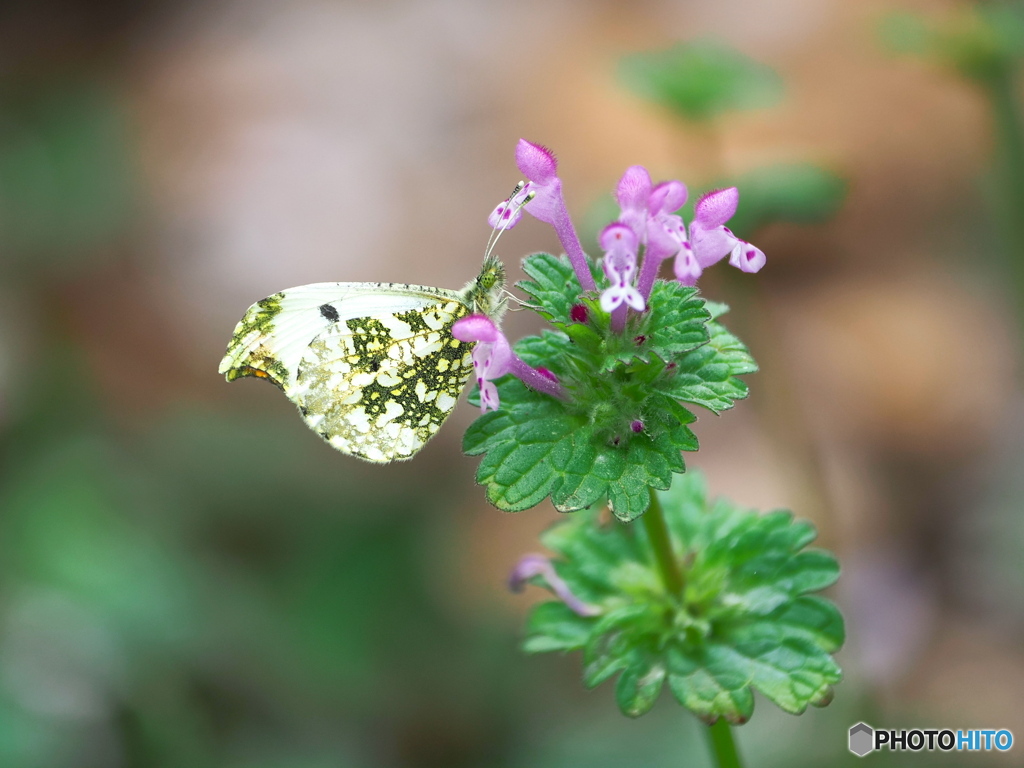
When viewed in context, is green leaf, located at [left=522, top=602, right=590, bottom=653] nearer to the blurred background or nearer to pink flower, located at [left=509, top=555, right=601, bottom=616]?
pink flower, located at [left=509, top=555, right=601, bottom=616]

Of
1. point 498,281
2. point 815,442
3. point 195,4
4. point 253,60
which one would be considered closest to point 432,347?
point 498,281

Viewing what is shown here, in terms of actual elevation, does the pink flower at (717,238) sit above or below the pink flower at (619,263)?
above

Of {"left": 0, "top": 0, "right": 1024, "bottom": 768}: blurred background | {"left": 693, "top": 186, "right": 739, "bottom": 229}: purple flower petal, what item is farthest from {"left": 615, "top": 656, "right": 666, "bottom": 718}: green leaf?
{"left": 0, "top": 0, "right": 1024, "bottom": 768}: blurred background

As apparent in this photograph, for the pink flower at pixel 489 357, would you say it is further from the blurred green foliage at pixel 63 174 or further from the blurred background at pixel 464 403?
the blurred green foliage at pixel 63 174

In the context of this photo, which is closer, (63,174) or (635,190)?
(635,190)

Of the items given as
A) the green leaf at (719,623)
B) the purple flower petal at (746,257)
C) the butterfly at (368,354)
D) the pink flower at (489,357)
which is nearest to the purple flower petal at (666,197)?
the purple flower petal at (746,257)

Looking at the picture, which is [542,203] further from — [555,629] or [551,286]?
[555,629]

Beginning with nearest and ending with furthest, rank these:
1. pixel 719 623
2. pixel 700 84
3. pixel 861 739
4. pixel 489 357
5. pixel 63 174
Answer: pixel 489 357
pixel 719 623
pixel 861 739
pixel 700 84
pixel 63 174

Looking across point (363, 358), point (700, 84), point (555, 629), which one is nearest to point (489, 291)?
point (363, 358)
